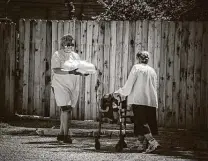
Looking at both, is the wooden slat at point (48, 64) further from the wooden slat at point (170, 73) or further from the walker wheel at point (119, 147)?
the walker wheel at point (119, 147)

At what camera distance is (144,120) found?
1038cm

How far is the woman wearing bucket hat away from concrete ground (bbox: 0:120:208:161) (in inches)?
22.0

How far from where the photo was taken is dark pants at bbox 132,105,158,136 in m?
10.3

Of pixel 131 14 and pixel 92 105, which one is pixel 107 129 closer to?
pixel 92 105

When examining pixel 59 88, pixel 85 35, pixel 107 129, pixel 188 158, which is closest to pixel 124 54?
pixel 85 35

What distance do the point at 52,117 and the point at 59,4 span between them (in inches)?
451

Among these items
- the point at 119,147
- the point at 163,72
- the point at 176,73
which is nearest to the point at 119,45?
the point at 163,72

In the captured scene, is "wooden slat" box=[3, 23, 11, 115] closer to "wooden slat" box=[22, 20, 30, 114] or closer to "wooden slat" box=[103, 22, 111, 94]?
"wooden slat" box=[22, 20, 30, 114]

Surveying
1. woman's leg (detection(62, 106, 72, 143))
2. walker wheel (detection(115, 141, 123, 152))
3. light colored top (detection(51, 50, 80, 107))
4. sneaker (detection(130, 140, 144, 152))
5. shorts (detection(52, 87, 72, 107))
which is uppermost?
light colored top (detection(51, 50, 80, 107))

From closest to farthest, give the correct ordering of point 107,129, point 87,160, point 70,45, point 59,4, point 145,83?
1. point 87,160
2. point 145,83
3. point 70,45
4. point 107,129
5. point 59,4

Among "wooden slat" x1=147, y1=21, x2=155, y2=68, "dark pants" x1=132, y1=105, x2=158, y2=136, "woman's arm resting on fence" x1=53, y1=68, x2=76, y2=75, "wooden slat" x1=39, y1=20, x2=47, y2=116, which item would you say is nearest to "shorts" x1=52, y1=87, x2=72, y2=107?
"woman's arm resting on fence" x1=53, y1=68, x2=76, y2=75

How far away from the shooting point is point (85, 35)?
13547 millimetres

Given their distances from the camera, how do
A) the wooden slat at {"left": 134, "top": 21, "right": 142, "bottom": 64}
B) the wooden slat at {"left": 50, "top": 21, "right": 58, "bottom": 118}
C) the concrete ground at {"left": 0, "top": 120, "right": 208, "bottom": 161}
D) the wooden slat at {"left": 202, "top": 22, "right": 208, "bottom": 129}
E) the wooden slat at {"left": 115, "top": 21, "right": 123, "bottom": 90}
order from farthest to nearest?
the wooden slat at {"left": 50, "top": 21, "right": 58, "bottom": 118} → the wooden slat at {"left": 115, "top": 21, "right": 123, "bottom": 90} → the wooden slat at {"left": 134, "top": 21, "right": 142, "bottom": 64} → the wooden slat at {"left": 202, "top": 22, "right": 208, "bottom": 129} → the concrete ground at {"left": 0, "top": 120, "right": 208, "bottom": 161}

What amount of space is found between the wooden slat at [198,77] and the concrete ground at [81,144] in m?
0.40
